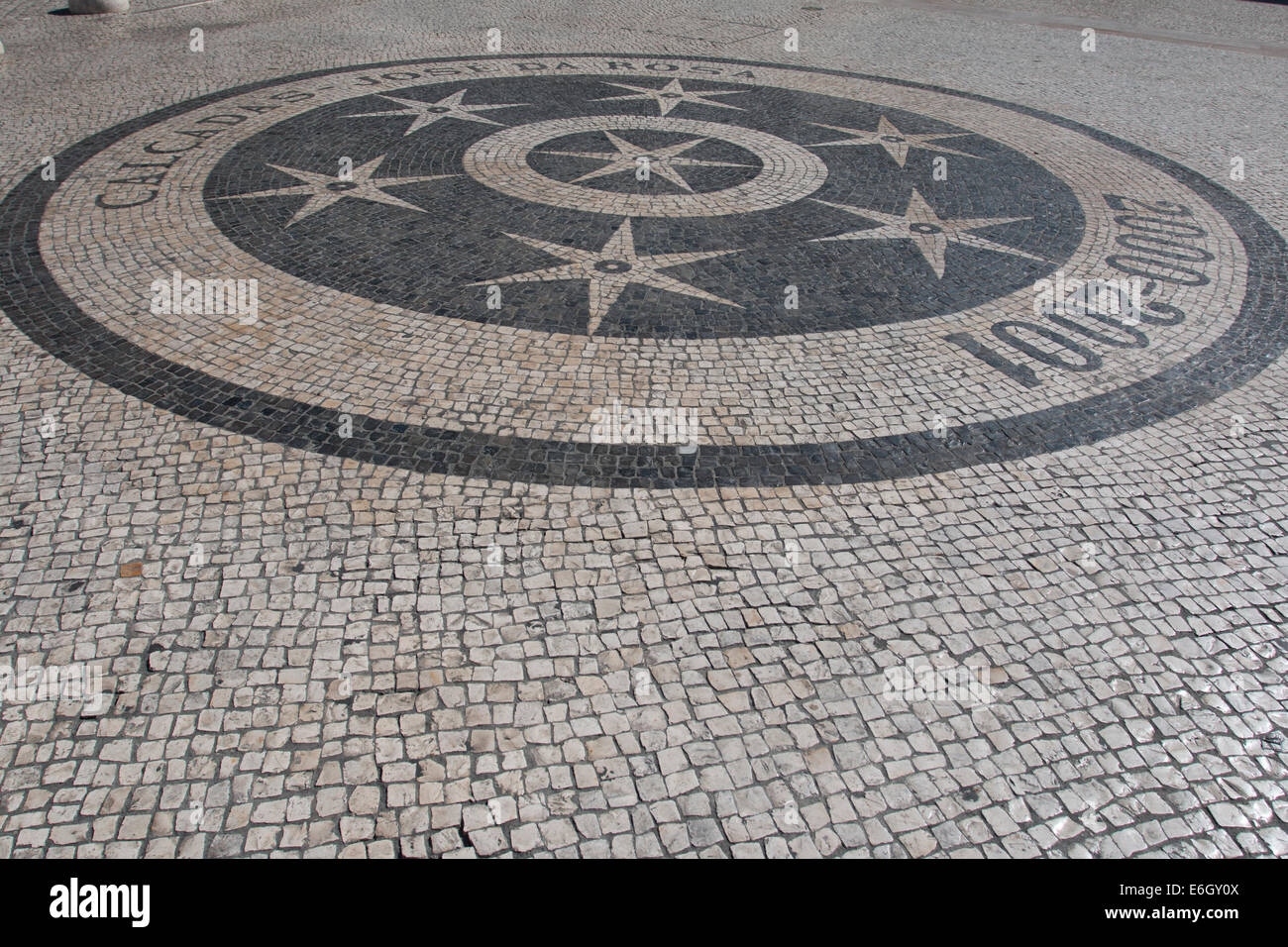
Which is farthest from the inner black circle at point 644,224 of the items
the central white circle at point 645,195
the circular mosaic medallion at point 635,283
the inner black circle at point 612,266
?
the inner black circle at point 612,266

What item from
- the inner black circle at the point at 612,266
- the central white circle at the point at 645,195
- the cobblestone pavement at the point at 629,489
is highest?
the central white circle at the point at 645,195

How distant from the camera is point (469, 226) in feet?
38.1

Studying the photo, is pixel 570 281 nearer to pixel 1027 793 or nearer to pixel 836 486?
pixel 836 486

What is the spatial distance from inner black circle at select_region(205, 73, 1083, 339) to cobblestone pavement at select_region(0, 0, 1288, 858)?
0.08 m

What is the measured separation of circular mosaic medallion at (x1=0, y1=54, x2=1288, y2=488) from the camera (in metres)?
8.27

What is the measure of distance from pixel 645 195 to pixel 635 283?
2.85 meters

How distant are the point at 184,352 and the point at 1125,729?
8.67 m

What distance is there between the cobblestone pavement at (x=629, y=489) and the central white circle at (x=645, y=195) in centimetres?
10

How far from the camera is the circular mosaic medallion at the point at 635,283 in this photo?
8273 millimetres

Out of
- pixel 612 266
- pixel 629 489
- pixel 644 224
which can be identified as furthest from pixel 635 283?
pixel 629 489

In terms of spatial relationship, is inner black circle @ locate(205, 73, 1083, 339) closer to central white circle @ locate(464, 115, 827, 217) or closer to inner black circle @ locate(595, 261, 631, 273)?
central white circle @ locate(464, 115, 827, 217)

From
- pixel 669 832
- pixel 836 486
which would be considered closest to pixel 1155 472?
pixel 836 486

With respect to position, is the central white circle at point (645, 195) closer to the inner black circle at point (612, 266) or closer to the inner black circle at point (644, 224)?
the inner black circle at point (644, 224)

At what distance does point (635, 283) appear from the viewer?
10516mm
